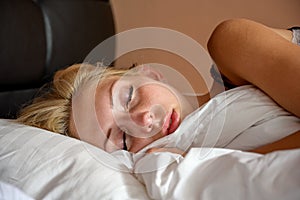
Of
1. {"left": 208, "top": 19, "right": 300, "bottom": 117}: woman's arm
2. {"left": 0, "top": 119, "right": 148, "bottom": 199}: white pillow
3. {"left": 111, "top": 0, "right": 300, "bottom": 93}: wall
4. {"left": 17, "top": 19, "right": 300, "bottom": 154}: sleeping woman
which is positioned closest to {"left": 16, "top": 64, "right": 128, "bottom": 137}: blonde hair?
{"left": 17, "top": 19, "right": 300, "bottom": 154}: sleeping woman

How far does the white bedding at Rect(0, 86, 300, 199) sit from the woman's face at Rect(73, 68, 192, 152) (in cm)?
4

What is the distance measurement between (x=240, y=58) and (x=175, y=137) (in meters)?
0.17

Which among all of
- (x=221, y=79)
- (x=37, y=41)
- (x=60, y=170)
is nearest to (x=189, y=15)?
(x=37, y=41)

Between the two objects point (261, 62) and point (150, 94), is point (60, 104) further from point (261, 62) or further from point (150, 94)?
point (261, 62)

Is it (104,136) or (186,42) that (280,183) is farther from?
(186,42)

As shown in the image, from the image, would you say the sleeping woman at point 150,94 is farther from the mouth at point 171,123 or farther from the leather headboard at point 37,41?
the leather headboard at point 37,41

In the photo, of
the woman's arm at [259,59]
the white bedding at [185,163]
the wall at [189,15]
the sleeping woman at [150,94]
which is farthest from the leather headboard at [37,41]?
the woman's arm at [259,59]

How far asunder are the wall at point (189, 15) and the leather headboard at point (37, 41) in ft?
0.60

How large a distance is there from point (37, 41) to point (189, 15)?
0.53m

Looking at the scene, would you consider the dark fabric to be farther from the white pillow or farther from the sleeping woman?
the white pillow

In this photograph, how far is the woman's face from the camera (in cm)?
76

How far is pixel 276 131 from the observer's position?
2.15 ft

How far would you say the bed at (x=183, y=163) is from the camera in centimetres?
49

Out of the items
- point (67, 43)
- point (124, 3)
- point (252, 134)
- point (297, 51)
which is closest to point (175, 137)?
point (252, 134)
